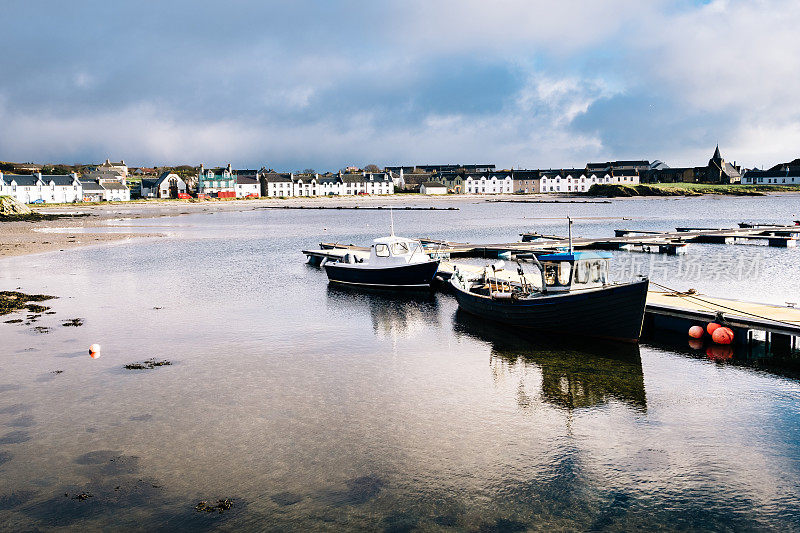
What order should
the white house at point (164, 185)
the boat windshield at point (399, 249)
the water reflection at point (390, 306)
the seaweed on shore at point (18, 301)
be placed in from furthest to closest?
the white house at point (164, 185)
the boat windshield at point (399, 249)
the seaweed on shore at point (18, 301)
the water reflection at point (390, 306)

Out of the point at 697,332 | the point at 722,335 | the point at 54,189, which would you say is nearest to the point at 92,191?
the point at 54,189

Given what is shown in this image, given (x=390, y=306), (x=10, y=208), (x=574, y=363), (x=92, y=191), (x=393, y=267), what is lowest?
(x=574, y=363)

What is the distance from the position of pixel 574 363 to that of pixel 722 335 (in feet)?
19.7

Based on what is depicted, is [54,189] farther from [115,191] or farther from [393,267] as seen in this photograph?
[393,267]

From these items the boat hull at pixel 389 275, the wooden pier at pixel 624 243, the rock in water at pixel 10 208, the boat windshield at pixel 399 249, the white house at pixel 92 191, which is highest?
the white house at pixel 92 191

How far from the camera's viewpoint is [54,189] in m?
165

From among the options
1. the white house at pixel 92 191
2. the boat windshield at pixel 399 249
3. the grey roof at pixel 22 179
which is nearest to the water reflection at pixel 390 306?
the boat windshield at pixel 399 249

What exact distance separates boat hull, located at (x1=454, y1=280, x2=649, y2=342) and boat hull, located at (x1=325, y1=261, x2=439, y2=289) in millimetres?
10852

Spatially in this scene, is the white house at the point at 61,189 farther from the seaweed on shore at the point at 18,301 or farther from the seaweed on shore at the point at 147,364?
the seaweed on shore at the point at 147,364

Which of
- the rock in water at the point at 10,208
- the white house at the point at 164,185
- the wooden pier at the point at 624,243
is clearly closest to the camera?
the wooden pier at the point at 624,243

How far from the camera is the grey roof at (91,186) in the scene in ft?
579

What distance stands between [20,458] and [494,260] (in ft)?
130

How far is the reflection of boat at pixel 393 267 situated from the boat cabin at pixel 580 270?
1267 centimetres

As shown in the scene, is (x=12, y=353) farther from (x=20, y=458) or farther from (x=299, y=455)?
(x=299, y=455)
